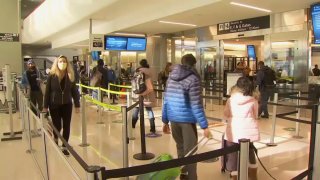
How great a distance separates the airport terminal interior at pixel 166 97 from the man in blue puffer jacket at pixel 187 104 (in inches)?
3.1

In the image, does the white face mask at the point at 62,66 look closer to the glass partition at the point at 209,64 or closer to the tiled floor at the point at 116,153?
the tiled floor at the point at 116,153

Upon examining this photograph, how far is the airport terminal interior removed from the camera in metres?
3.78

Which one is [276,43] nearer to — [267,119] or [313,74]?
[313,74]

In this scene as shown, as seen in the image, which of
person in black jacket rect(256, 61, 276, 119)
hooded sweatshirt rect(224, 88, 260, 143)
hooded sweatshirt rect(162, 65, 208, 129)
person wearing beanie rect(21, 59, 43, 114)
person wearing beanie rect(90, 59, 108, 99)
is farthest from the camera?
person wearing beanie rect(90, 59, 108, 99)

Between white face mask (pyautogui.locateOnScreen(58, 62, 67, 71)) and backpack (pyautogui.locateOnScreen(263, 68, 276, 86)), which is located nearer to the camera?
white face mask (pyautogui.locateOnScreen(58, 62, 67, 71))

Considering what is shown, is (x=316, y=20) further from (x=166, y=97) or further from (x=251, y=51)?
(x=166, y=97)

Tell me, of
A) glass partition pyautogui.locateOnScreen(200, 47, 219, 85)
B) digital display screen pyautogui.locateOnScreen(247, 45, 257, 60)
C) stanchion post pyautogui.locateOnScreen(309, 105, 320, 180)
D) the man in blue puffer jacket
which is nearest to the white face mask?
the man in blue puffer jacket

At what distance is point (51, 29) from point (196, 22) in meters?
8.93

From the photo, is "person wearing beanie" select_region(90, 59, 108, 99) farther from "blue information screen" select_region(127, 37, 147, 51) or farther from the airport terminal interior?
"blue information screen" select_region(127, 37, 147, 51)

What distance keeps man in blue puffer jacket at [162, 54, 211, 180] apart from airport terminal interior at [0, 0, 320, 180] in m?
0.08

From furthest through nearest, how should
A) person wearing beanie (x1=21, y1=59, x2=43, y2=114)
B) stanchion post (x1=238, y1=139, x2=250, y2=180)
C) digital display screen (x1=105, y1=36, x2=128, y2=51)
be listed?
digital display screen (x1=105, y1=36, x2=128, y2=51)
person wearing beanie (x1=21, y1=59, x2=43, y2=114)
stanchion post (x1=238, y1=139, x2=250, y2=180)

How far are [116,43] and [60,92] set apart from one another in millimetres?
7320

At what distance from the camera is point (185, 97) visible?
11.7 ft

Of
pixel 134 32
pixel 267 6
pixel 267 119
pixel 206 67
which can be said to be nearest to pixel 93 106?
pixel 134 32
